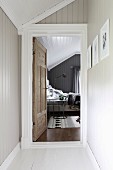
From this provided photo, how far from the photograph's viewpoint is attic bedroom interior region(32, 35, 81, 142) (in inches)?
181

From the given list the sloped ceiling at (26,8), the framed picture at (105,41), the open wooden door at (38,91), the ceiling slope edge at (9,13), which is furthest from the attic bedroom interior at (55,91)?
the framed picture at (105,41)

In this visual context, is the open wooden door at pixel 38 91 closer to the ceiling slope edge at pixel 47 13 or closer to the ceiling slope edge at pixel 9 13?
the ceiling slope edge at pixel 47 13

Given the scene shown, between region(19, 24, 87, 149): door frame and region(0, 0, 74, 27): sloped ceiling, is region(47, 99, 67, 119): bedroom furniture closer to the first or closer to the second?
region(19, 24, 87, 149): door frame

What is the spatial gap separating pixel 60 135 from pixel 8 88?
214 cm

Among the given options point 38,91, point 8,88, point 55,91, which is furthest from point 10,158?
point 55,91

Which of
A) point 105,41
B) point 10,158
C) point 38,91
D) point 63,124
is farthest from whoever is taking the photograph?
point 63,124

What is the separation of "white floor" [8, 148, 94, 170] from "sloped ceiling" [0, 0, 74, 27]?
2010mm

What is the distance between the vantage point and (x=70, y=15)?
412 centimetres

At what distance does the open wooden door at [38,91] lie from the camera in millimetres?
4367

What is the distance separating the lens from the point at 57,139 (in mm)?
4590

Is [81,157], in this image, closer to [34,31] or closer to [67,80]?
[34,31]

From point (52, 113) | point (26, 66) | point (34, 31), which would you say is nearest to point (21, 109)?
point (26, 66)

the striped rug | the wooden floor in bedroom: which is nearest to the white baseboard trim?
the wooden floor in bedroom

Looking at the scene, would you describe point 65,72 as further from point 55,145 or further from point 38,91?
point 55,145
